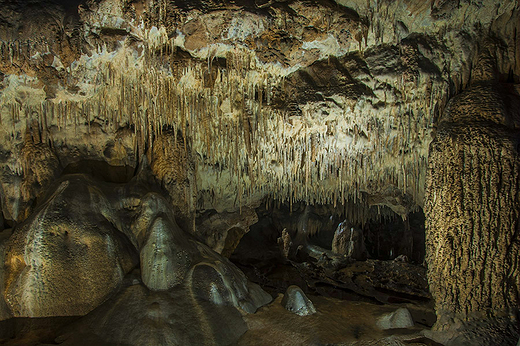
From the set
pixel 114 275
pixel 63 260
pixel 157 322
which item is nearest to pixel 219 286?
pixel 157 322

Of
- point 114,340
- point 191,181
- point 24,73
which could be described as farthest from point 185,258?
point 24,73

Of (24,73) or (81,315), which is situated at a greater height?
(24,73)

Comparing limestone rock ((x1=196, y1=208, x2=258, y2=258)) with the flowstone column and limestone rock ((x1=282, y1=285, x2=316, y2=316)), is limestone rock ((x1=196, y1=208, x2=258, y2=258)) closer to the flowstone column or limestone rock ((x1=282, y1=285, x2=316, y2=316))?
limestone rock ((x1=282, y1=285, x2=316, y2=316))

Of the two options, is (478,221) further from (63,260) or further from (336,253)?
(336,253)

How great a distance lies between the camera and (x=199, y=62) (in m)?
7.28

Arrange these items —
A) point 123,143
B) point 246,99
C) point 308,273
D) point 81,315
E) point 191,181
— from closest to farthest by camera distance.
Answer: point 81,315 < point 246,99 < point 123,143 < point 191,181 < point 308,273

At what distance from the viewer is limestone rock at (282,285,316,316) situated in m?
7.49

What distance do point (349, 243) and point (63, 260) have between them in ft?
43.2

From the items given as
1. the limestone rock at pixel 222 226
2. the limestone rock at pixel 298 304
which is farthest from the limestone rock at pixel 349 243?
the limestone rock at pixel 298 304

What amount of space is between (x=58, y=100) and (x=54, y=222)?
317cm

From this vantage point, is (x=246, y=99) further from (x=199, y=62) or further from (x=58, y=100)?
(x=58, y=100)

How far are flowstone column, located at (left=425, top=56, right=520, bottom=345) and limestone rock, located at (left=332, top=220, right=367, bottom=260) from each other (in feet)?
37.7

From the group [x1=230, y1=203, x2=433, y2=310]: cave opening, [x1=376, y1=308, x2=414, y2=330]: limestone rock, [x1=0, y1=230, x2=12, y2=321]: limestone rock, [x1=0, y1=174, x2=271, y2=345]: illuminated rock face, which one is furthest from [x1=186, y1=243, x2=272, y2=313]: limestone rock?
[x1=0, y1=230, x2=12, y2=321]: limestone rock

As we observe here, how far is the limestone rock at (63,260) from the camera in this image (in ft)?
20.9
